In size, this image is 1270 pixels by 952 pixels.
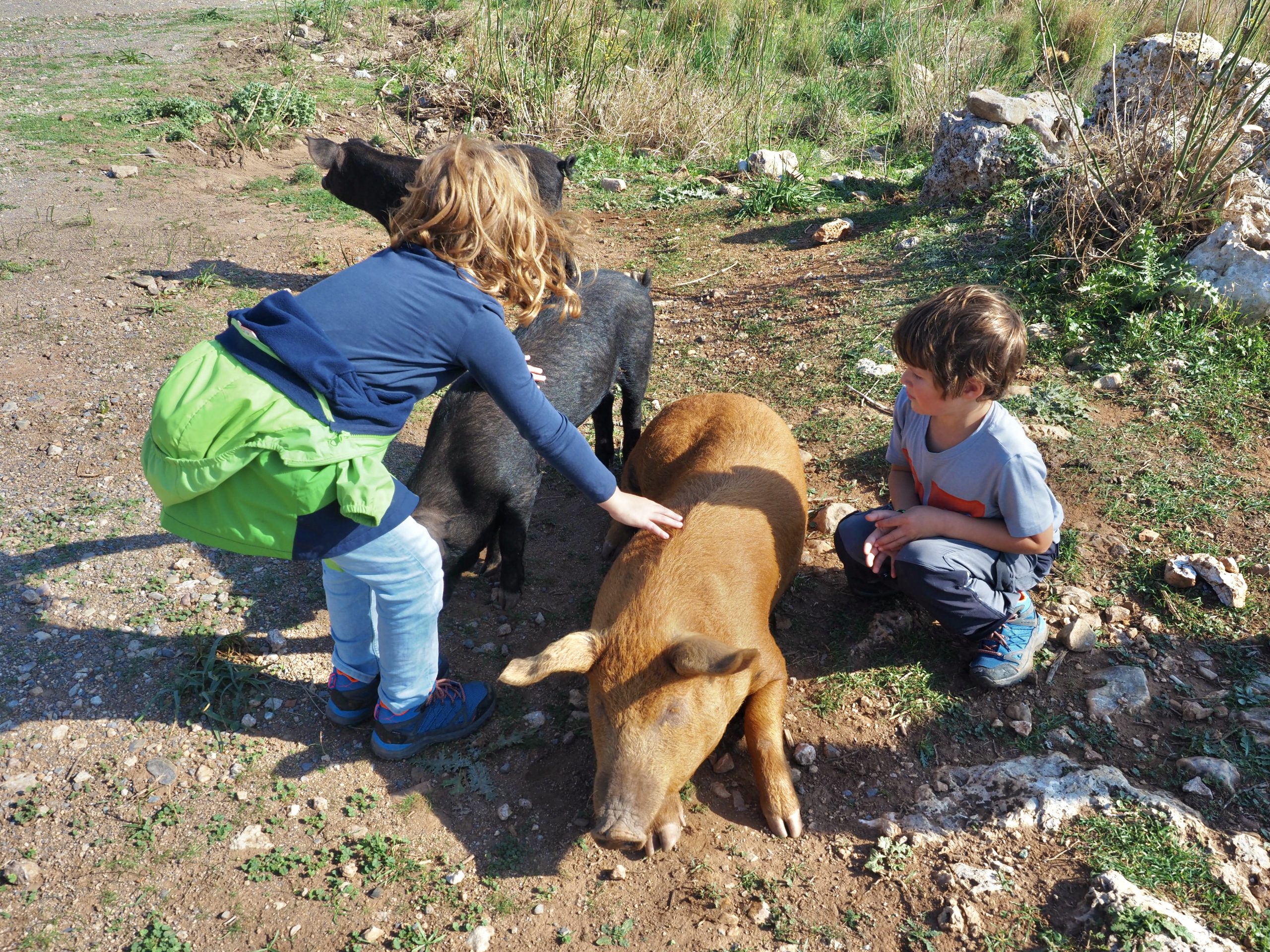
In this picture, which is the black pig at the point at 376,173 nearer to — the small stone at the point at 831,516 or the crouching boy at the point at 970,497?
the small stone at the point at 831,516

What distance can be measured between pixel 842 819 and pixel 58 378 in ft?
17.0

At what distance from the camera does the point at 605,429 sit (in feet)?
16.9

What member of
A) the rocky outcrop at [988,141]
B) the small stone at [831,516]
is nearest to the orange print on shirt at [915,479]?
the small stone at [831,516]

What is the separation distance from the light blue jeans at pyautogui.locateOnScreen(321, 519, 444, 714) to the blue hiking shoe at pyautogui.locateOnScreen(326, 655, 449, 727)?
0.04m

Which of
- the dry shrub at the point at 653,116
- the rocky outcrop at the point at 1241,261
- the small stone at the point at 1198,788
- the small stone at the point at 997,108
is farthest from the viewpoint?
the dry shrub at the point at 653,116

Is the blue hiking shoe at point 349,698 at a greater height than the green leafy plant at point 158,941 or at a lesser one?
greater

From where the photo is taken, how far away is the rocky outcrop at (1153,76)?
250 inches

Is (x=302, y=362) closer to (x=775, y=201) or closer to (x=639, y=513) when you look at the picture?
(x=639, y=513)

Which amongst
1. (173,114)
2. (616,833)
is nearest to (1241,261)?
(616,833)

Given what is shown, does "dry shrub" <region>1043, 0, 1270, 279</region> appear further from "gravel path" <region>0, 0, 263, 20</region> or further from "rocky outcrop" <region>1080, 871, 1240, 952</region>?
"gravel path" <region>0, 0, 263, 20</region>

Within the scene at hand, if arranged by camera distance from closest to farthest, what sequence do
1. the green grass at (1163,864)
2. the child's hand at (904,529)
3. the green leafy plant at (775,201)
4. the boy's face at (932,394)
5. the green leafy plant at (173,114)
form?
the green grass at (1163,864) → the boy's face at (932,394) → the child's hand at (904,529) → the green leafy plant at (775,201) → the green leafy plant at (173,114)

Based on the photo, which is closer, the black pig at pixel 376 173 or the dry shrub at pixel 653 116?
the black pig at pixel 376 173

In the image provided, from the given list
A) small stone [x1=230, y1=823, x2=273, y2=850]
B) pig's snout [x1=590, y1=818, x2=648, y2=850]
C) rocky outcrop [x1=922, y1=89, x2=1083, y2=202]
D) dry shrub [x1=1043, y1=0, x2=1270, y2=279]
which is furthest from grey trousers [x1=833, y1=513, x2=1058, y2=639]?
rocky outcrop [x1=922, y1=89, x2=1083, y2=202]

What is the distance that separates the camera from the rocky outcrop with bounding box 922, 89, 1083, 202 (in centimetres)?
711
